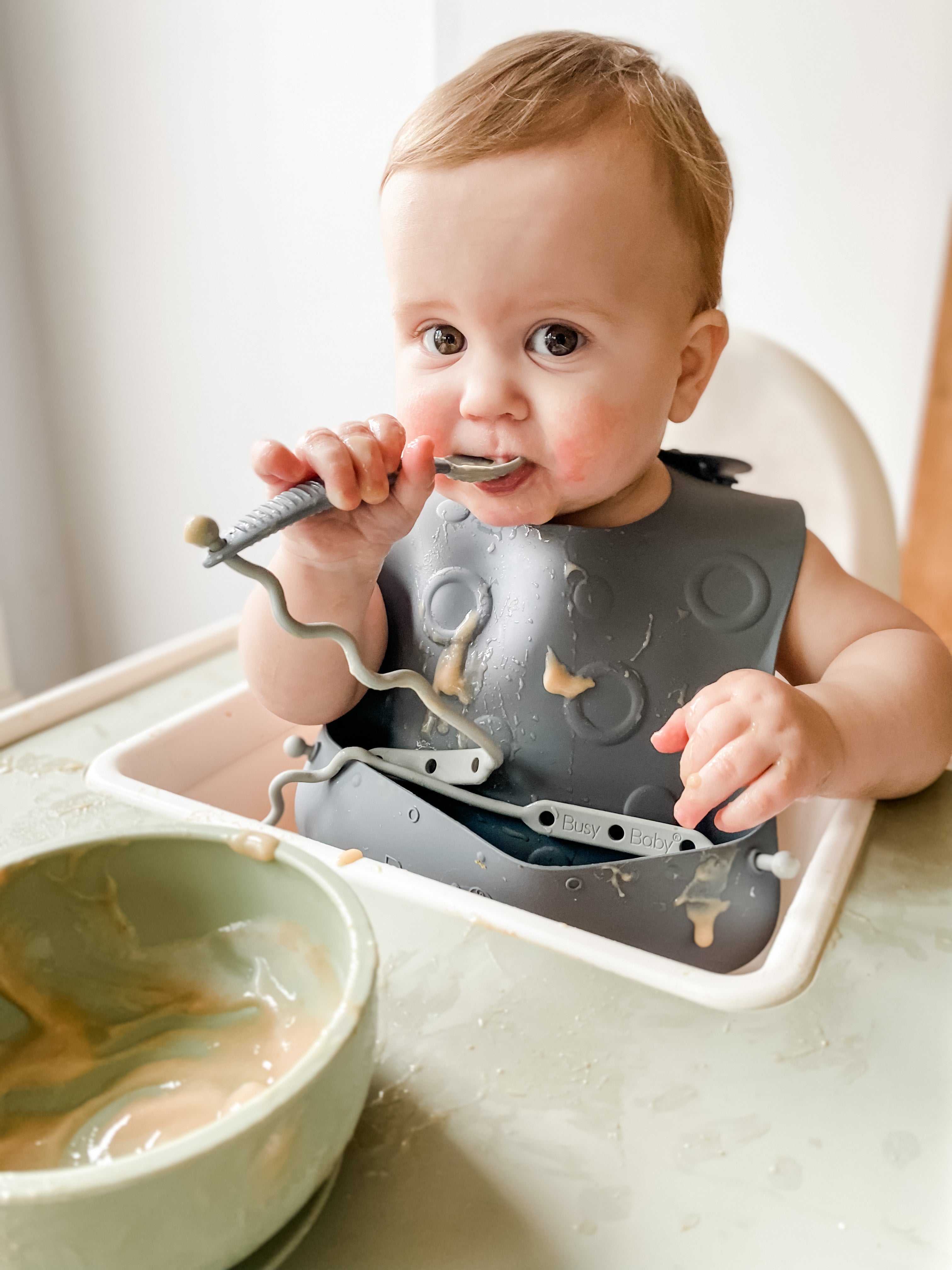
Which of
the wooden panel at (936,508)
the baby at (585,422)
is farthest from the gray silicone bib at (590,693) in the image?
the wooden panel at (936,508)

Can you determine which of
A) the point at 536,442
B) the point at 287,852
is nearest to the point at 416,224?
the point at 536,442

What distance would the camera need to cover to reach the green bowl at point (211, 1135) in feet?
0.81

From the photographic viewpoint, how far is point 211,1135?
0.25 metres

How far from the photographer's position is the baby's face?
56 centimetres

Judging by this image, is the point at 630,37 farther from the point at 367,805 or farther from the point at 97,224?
the point at 367,805

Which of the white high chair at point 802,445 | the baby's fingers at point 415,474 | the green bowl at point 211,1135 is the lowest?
the white high chair at point 802,445

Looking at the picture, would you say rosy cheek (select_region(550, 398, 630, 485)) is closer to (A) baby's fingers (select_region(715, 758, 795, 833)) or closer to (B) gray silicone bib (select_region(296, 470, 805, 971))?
(B) gray silicone bib (select_region(296, 470, 805, 971))

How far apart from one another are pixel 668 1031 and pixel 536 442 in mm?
345

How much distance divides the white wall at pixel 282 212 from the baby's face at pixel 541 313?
1110 millimetres

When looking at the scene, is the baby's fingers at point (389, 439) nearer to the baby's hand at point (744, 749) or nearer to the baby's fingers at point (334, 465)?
the baby's fingers at point (334, 465)

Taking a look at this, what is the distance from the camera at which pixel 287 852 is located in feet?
1.20

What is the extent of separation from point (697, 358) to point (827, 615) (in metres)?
0.20

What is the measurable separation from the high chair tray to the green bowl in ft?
0.47

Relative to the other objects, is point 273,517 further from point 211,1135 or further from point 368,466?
point 211,1135
